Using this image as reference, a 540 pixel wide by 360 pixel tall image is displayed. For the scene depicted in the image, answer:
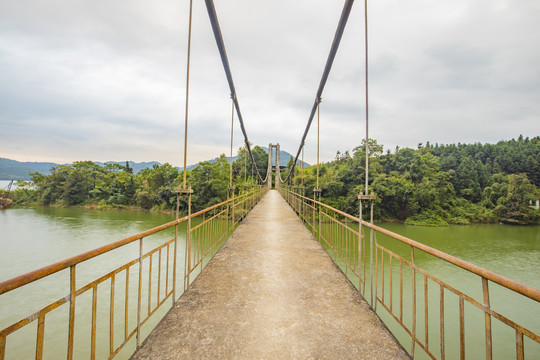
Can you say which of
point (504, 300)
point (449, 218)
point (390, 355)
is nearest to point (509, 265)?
point (504, 300)

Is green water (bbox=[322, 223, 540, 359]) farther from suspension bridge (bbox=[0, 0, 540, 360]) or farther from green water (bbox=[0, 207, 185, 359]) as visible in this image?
green water (bbox=[0, 207, 185, 359])

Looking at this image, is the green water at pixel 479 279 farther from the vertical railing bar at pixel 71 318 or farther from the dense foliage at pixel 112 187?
the dense foliage at pixel 112 187

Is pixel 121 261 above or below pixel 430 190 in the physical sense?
below

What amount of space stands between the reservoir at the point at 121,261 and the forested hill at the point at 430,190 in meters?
3.41

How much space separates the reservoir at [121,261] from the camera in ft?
21.3

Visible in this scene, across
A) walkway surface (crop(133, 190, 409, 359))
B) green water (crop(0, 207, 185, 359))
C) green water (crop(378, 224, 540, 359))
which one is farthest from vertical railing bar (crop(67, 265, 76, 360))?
green water (crop(378, 224, 540, 359))

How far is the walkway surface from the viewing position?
1.34 metres

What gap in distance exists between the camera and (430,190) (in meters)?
25.3

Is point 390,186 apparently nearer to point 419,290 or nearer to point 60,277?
point 419,290

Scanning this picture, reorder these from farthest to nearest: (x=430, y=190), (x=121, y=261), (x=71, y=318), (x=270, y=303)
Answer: (x=430, y=190) < (x=121, y=261) < (x=270, y=303) < (x=71, y=318)

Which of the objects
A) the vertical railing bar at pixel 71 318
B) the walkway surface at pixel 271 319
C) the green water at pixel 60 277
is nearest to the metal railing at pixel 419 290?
the walkway surface at pixel 271 319

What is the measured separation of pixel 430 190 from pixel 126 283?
30.3 meters

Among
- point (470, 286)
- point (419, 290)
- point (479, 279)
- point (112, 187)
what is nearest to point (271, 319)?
point (419, 290)

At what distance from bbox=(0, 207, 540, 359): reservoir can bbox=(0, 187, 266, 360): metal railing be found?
607 mm
